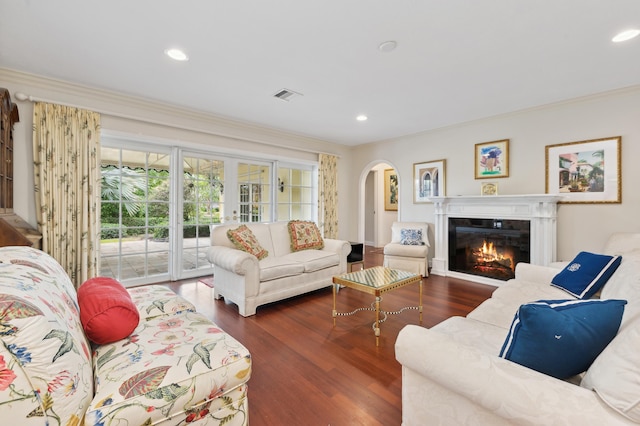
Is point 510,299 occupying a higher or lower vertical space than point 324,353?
higher

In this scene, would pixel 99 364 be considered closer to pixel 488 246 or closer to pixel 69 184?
pixel 69 184

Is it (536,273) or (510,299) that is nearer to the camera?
(510,299)

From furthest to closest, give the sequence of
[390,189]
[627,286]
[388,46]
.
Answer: [390,189], [388,46], [627,286]

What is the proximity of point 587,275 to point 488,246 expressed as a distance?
7.06 feet

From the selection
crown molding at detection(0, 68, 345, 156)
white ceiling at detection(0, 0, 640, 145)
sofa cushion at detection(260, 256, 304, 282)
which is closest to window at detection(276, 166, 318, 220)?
crown molding at detection(0, 68, 345, 156)

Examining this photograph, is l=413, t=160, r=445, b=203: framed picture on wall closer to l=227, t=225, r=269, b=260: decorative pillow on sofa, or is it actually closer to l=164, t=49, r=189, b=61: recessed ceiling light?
l=227, t=225, r=269, b=260: decorative pillow on sofa

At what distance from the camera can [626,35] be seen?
7.02ft

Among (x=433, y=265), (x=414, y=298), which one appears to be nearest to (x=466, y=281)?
(x=433, y=265)

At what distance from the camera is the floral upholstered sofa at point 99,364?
784mm

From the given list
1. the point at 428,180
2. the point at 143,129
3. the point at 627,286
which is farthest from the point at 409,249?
the point at 143,129

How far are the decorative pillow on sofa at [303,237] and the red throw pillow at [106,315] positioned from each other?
2.48 metres

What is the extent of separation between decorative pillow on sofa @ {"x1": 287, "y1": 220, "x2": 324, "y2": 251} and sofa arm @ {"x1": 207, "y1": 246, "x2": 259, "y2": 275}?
3.24 feet

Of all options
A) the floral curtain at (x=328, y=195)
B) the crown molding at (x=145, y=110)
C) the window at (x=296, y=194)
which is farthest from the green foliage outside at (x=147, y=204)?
the floral curtain at (x=328, y=195)

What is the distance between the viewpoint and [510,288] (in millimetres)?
2172
